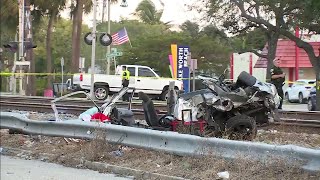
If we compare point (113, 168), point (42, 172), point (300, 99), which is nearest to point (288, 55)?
Answer: point (300, 99)

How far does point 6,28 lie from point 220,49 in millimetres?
21587

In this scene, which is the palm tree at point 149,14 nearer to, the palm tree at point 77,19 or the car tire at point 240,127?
the palm tree at point 77,19

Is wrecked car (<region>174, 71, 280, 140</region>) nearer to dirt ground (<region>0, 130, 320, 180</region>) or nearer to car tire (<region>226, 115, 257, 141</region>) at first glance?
car tire (<region>226, 115, 257, 141</region>)

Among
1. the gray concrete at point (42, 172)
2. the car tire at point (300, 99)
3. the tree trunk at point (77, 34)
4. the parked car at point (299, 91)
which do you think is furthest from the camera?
the tree trunk at point (77, 34)

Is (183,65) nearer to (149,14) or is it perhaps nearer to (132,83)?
(132,83)

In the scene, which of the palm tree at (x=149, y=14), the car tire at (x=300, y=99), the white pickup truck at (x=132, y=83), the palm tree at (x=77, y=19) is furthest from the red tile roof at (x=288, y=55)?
the palm tree at (x=149, y=14)

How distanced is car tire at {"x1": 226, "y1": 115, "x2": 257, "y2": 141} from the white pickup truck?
17114 millimetres

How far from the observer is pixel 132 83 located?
27172 millimetres

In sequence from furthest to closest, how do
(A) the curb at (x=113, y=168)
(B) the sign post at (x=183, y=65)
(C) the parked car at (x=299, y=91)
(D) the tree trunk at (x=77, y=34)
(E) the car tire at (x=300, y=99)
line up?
(D) the tree trunk at (x=77, y=34) → (E) the car tire at (x=300, y=99) → (C) the parked car at (x=299, y=91) → (B) the sign post at (x=183, y=65) → (A) the curb at (x=113, y=168)

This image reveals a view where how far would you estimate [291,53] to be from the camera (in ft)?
142

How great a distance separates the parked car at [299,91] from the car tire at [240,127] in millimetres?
21782

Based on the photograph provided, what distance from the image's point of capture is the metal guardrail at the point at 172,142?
682 centimetres

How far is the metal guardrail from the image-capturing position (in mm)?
6824

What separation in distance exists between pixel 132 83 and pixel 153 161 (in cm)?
1890
